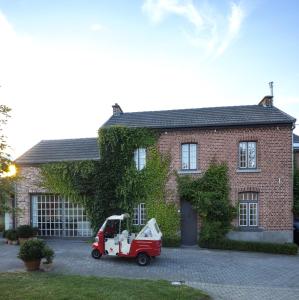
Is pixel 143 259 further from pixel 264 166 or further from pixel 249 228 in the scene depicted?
pixel 264 166

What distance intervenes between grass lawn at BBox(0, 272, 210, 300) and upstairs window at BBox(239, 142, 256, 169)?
10.2 m

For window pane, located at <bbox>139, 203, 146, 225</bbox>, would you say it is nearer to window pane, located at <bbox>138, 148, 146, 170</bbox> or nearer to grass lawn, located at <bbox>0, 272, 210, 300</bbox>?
window pane, located at <bbox>138, 148, 146, 170</bbox>

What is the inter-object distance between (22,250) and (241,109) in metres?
A: 14.5

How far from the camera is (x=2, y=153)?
10.9 meters

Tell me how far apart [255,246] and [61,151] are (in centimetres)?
1264

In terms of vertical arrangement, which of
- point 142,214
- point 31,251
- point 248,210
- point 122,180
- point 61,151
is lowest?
point 31,251

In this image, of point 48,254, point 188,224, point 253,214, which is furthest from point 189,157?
point 48,254

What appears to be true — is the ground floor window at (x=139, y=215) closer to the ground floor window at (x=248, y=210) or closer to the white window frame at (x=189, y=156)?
the white window frame at (x=189, y=156)

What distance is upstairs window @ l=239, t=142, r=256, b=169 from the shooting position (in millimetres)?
19312

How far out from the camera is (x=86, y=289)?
9.87 meters

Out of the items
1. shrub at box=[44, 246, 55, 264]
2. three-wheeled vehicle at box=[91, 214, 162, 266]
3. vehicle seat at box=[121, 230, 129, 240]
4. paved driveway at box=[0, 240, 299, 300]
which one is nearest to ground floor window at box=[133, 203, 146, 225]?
paved driveway at box=[0, 240, 299, 300]

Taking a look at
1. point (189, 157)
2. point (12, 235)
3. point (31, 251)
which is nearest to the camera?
point (31, 251)

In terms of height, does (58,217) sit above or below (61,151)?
below

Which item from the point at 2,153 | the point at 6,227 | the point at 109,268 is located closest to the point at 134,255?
the point at 109,268
